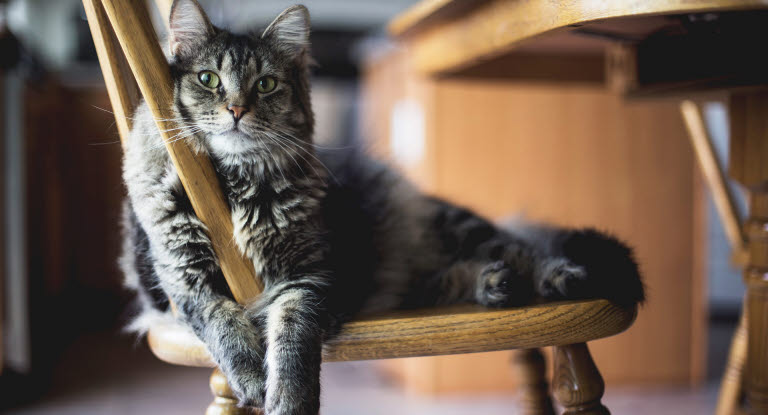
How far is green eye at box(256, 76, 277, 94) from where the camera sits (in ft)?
2.62

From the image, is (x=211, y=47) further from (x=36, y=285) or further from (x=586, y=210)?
(x=36, y=285)

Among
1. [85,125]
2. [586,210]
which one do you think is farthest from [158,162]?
[85,125]

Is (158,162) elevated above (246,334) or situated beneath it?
elevated above

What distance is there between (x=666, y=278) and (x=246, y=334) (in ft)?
6.62

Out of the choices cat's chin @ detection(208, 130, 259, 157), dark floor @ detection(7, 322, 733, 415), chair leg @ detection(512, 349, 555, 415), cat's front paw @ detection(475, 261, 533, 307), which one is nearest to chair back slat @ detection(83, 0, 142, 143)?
cat's chin @ detection(208, 130, 259, 157)

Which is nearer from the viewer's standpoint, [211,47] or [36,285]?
[211,47]

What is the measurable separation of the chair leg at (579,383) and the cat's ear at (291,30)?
0.55m

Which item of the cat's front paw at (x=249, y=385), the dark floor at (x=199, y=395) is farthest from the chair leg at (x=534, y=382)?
the dark floor at (x=199, y=395)

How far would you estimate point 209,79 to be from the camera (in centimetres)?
78

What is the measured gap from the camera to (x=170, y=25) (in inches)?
30.0

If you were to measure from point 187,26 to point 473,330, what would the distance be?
515 millimetres

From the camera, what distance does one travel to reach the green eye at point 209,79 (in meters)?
0.77

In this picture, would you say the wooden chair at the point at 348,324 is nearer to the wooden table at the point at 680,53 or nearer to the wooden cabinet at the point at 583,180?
the wooden table at the point at 680,53

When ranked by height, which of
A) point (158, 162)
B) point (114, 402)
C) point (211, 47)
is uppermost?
point (211, 47)
